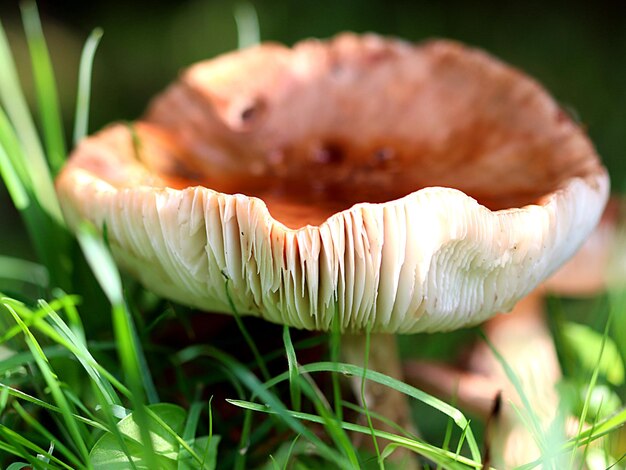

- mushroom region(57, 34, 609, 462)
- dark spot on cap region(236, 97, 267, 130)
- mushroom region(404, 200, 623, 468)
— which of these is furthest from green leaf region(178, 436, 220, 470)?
dark spot on cap region(236, 97, 267, 130)

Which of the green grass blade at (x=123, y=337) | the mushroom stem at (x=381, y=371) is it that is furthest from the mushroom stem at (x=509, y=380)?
the green grass blade at (x=123, y=337)

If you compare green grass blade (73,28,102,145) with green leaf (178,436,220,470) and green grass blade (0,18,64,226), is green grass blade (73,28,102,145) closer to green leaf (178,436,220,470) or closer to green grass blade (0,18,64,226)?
green grass blade (0,18,64,226)

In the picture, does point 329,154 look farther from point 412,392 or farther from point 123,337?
point 123,337

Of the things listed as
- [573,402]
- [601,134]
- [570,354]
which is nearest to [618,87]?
[601,134]

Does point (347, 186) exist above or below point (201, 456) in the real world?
above

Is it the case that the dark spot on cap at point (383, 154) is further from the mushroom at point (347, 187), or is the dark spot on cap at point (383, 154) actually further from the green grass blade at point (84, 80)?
the green grass blade at point (84, 80)

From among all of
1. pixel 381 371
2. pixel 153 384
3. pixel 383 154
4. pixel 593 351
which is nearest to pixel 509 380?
pixel 593 351

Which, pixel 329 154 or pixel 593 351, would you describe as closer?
pixel 593 351
